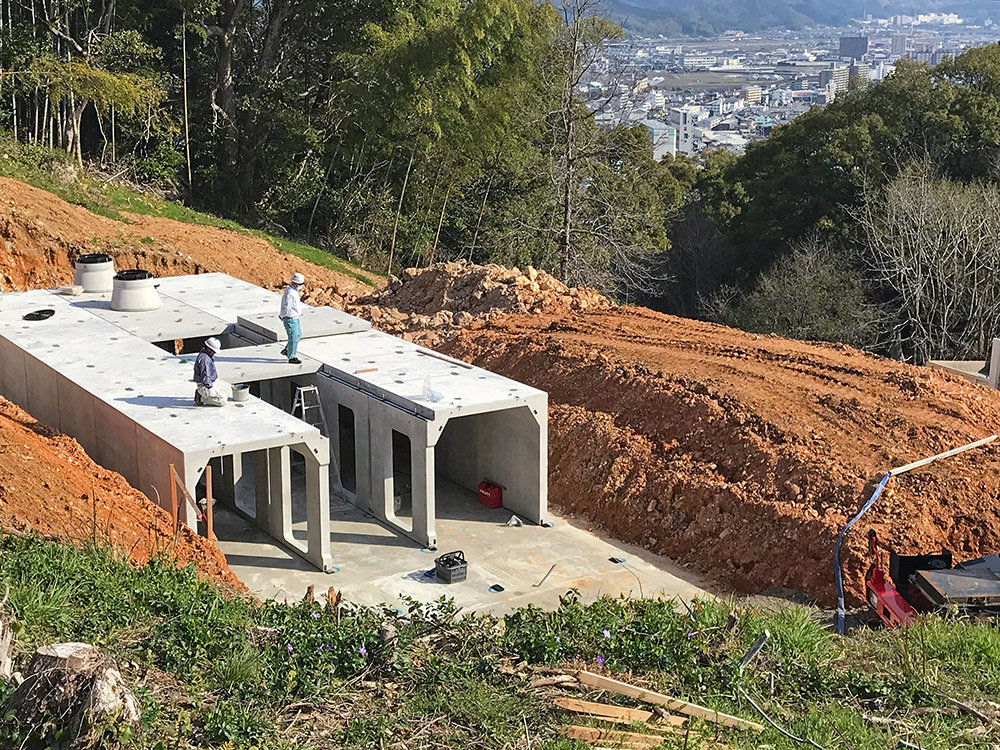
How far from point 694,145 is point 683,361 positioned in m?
41.9

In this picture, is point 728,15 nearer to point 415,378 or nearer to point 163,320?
point 163,320

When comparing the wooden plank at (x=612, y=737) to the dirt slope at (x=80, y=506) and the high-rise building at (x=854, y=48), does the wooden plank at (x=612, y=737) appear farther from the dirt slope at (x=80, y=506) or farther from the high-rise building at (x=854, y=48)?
the high-rise building at (x=854, y=48)

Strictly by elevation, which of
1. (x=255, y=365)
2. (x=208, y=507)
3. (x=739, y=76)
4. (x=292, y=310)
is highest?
(x=739, y=76)

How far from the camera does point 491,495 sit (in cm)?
1521

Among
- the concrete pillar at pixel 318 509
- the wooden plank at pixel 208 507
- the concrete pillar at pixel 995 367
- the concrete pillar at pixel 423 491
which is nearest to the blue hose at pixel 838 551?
the concrete pillar at pixel 423 491

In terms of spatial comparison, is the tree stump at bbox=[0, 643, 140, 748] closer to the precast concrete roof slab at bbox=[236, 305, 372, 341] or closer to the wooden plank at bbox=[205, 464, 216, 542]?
the wooden plank at bbox=[205, 464, 216, 542]

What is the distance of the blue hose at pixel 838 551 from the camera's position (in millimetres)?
11359

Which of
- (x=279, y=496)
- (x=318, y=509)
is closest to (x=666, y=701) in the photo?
(x=318, y=509)

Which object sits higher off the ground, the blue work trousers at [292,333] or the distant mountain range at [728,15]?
the distant mountain range at [728,15]

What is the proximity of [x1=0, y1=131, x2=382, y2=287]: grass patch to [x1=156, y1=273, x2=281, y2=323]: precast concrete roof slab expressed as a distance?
4.46 metres

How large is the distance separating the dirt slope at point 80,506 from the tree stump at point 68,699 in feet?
11.6

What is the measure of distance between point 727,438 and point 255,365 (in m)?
5.97

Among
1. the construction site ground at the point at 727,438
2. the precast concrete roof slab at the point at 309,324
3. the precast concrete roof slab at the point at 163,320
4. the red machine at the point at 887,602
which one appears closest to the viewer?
the red machine at the point at 887,602

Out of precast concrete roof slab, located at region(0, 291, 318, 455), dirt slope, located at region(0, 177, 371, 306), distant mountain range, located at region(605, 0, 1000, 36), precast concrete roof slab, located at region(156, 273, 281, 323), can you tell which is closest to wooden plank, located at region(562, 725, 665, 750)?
precast concrete roof slab, located at region(0, 291, 318, 455)
